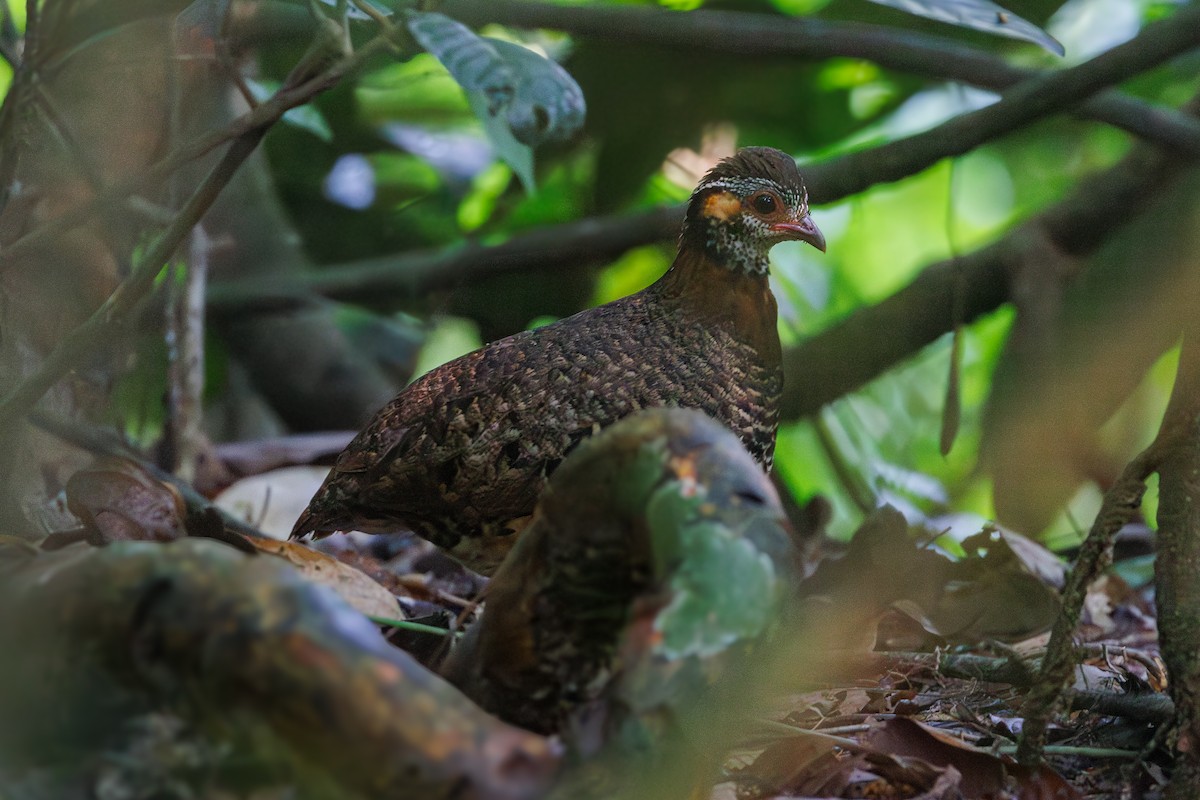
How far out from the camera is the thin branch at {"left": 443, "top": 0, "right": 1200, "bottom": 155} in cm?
504

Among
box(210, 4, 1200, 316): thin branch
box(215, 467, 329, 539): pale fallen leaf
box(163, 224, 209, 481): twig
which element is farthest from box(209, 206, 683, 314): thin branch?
box(215, 467, 329, 539): pale fallen leaf

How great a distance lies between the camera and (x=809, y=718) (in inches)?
99.7

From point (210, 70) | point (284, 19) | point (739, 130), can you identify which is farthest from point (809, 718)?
point (739, 130)

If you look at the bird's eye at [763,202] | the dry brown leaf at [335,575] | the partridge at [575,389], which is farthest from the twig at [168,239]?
the bird's eye at [763,202]

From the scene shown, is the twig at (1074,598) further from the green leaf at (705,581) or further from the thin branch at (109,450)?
the thin branch at (109,450)

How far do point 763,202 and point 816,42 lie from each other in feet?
6.06

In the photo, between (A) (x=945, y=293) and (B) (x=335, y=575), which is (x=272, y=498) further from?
(A) (x=945, y=293)

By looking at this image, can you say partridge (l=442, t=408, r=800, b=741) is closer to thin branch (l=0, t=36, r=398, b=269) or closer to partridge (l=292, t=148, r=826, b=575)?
thin branch (l=0, t=36, r=398, b=269)

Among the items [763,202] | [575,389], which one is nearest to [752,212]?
[763,202]

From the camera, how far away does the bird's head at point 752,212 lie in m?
3.56

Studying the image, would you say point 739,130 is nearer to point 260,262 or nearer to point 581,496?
point 260,262

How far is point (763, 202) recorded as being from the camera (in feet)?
11.7

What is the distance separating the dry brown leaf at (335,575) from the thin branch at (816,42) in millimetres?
2877

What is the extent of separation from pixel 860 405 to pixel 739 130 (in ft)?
4.95
